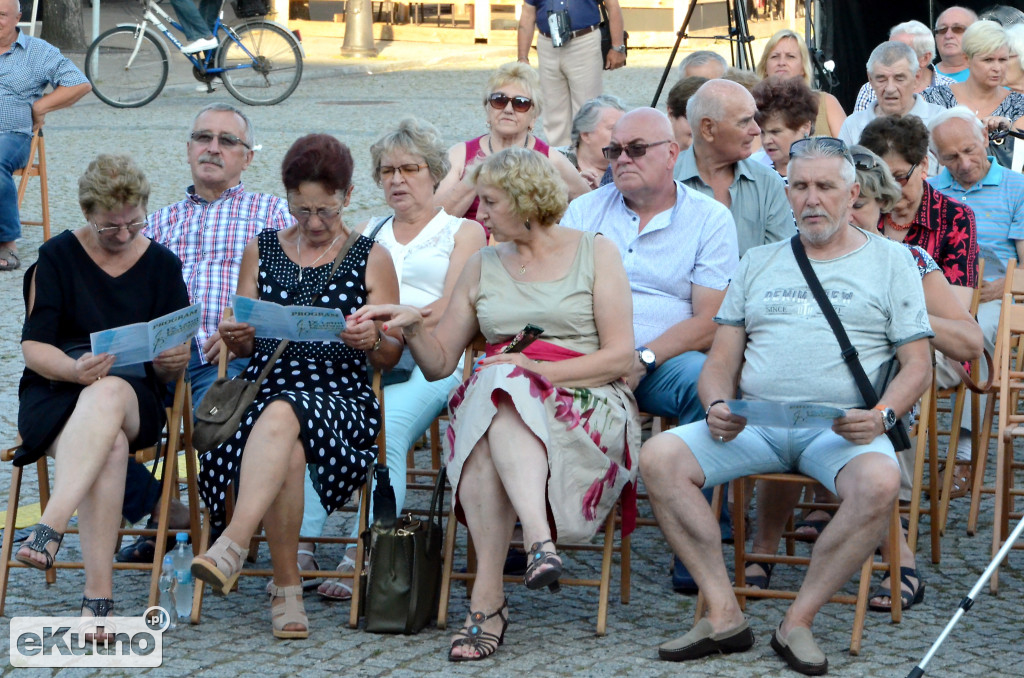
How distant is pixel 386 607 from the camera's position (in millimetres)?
4527

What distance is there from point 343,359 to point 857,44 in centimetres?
836

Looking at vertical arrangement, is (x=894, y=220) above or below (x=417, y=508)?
above

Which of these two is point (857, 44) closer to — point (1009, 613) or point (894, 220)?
point (894, 220)

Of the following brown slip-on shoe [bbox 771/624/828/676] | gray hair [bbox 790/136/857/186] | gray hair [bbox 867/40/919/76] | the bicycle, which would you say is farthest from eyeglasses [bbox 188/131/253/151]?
the bicycle

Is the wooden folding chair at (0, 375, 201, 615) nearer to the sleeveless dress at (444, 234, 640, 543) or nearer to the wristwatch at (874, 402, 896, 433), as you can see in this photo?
the sleeveless dress at (444, 234, 640, 543)

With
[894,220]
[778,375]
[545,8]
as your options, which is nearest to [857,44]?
[545,8]

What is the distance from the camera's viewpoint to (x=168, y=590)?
4.70 metres

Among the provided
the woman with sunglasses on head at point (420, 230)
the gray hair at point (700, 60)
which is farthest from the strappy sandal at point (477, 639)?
the gray hair at point (700, 60)

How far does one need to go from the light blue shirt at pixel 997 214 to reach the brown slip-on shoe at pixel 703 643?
8.87ft

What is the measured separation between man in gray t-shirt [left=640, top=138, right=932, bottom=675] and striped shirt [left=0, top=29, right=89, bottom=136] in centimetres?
602

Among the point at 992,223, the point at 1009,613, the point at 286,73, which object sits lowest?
the point at 1009,613

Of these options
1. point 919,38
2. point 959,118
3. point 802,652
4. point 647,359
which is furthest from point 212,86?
point 802,652

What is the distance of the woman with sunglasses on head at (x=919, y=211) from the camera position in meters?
5.46

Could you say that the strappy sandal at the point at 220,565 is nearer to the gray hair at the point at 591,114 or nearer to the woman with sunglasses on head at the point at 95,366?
the woman with sunglasses on head at the point at 95,366
